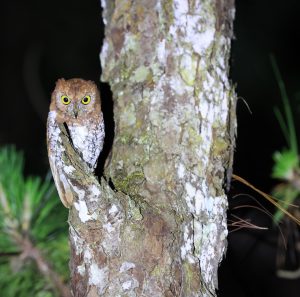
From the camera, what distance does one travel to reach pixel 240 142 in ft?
7.43

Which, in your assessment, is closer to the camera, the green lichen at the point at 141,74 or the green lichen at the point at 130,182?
the green lichen at the point at 130,182

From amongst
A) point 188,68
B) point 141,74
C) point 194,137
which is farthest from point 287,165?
point 141,74

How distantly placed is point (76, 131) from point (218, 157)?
1.48 feet

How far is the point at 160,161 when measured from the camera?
1.26m

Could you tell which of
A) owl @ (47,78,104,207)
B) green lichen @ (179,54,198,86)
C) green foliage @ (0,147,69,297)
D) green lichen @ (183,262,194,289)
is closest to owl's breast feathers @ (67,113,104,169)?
owl @ (47,78,104,207)

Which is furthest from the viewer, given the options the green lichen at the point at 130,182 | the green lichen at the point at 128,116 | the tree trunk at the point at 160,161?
the green lichen at the point at 128,116

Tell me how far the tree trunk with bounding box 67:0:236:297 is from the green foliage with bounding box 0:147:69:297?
8.1 inches

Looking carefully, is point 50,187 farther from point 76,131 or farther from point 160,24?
point 160,24

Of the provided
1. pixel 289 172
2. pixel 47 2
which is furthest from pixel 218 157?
pixel 47 2

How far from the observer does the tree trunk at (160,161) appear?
111cm

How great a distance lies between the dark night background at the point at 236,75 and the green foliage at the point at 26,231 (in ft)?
1.17

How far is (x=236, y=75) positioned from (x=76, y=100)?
151 centimetres

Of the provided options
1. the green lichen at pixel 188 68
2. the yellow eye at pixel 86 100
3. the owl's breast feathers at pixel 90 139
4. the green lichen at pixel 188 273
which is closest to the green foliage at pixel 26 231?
the owl's breast feathers at pixel 90 139

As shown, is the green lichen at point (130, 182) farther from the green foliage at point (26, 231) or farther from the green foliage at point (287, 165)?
the green foliage at point (287, 165)
